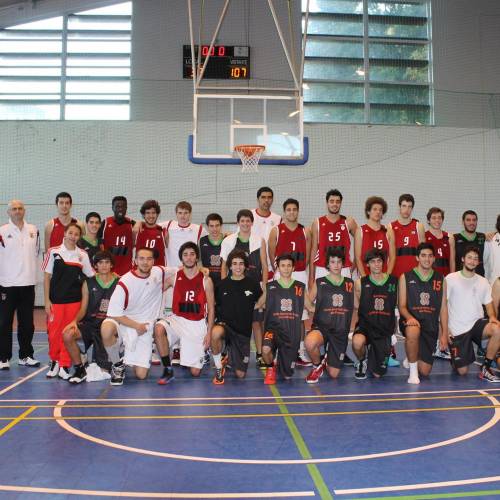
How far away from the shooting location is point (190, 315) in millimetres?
5191

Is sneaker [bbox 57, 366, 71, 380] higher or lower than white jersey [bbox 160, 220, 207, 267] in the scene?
lower

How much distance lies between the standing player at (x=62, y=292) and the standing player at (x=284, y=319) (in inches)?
70.9

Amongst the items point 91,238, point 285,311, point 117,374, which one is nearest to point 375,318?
point 285,311

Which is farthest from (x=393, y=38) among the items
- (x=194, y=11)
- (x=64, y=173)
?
(x=64, y=173)

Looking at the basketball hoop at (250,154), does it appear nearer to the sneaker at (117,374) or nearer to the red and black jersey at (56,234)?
the red and black jersey at (56,234)

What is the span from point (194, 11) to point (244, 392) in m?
10.3

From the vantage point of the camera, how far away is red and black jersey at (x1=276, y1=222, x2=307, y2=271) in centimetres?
585

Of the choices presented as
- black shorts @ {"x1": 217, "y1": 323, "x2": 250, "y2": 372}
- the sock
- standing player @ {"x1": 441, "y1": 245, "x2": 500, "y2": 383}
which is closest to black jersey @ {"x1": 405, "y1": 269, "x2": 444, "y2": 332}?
standing player @ {"x1": 441, "y1": 245, "x2": 500, "y2": 383}

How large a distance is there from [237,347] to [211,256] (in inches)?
52.6

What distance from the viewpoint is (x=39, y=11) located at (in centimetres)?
1266

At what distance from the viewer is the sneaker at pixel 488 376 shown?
15.8 ft

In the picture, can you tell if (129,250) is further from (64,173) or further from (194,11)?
(194,11)

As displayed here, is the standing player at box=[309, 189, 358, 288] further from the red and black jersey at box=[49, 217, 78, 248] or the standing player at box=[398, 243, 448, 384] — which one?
the red and black jersey at box=[49, 217, 78, 248]

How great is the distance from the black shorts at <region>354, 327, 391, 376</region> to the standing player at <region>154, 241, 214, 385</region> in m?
1.41
